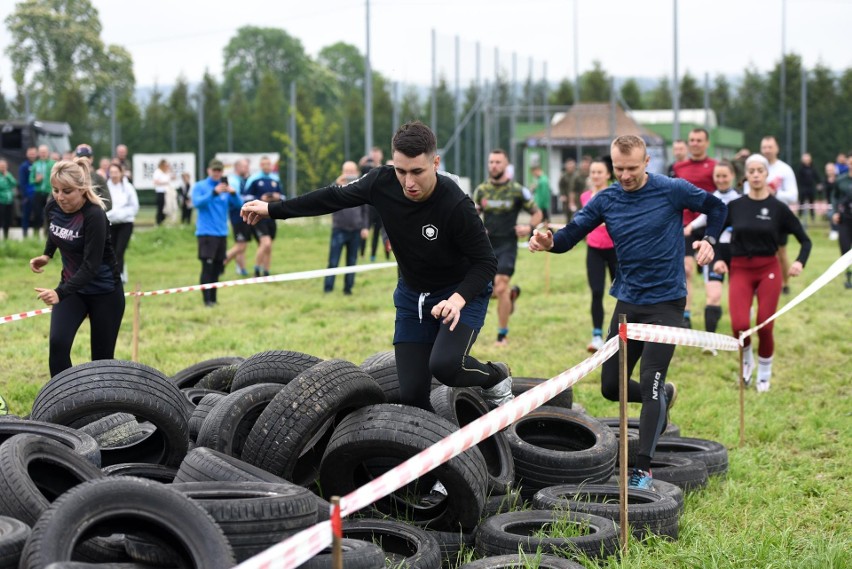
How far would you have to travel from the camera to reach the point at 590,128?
45594 mm

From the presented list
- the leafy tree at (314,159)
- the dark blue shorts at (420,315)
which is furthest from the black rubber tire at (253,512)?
the leafy tree at (314,159)

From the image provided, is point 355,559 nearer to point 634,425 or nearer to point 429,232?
point 429,232

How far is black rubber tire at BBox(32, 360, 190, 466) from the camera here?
5988mm

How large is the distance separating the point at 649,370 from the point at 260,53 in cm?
10262

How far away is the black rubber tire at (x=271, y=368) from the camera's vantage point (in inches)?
263

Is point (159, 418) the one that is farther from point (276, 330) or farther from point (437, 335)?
point (276, 330)

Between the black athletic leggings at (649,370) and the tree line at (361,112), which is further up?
the tree line at (361,112)

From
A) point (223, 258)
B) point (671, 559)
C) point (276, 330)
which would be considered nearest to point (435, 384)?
point (671, 559)

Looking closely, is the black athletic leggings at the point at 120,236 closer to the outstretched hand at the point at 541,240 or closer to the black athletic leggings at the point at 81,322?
the black athletic leggings at the point at 81,322

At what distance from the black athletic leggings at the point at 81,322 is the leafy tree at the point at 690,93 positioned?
57.9 m

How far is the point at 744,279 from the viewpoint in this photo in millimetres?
10188

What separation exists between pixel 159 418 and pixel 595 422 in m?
2.73

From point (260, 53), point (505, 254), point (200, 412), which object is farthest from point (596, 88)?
point (200, 412)

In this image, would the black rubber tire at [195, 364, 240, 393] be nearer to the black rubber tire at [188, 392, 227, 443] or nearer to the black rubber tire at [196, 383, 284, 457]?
the black rubber tire at [188, 392, 227, 443]
